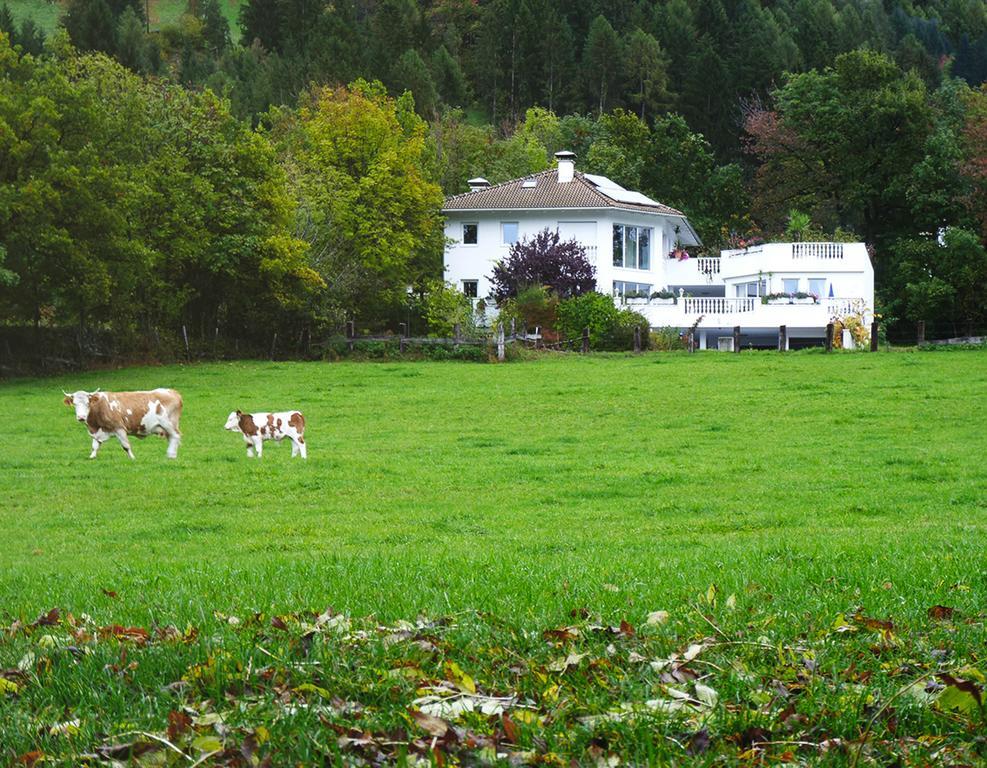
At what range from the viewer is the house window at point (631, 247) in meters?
59.2

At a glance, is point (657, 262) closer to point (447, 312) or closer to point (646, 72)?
point (447, 312)

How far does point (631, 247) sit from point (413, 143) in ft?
39.6

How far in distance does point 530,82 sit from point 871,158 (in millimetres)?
49209

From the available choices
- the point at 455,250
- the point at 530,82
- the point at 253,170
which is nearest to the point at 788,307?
the point at 455,250

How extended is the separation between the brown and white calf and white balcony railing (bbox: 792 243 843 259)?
123ft

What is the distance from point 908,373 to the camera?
3356cm

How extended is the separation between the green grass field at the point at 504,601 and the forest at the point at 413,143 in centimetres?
1817

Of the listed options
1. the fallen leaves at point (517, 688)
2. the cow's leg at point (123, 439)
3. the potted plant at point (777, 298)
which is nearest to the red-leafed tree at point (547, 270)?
the potted plant at point (777, 298)

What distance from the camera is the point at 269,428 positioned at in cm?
2286

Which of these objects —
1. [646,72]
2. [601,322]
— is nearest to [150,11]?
[646,72]

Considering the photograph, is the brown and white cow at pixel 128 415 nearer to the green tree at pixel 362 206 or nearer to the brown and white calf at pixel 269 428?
the brown and white calf at pixel 269 428

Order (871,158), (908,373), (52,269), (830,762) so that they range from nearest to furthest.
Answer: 1. (830,762)
2. (908,373)
3. (52,269)
4. (871,158)

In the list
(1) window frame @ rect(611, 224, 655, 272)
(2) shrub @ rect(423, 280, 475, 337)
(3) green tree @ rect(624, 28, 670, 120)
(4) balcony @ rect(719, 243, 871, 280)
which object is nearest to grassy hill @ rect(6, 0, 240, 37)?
(3) green tree @ rect(624, 28, 670, 120)

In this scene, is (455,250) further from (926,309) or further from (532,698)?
(532,698)
